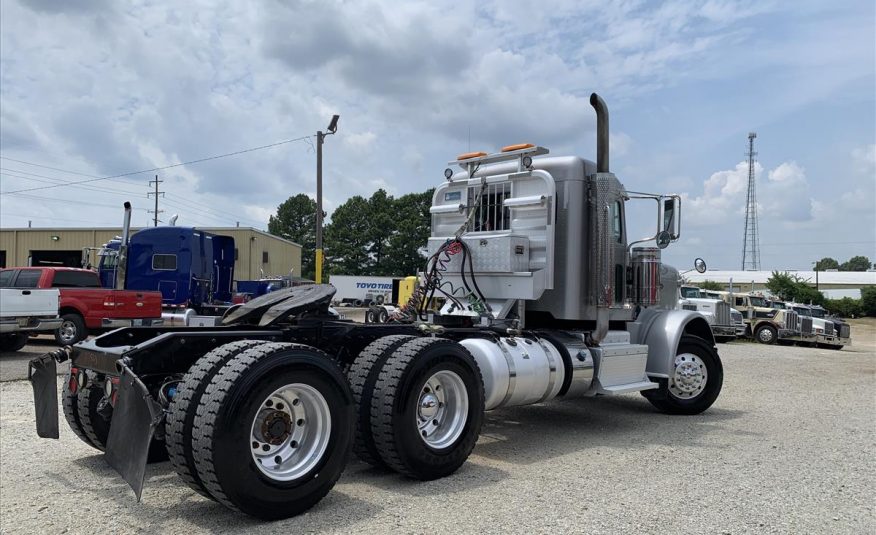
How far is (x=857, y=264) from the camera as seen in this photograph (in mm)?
166000

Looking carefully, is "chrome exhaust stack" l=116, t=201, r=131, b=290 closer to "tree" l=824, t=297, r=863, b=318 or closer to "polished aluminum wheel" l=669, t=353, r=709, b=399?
"polished aluminum wheel" l=669, t=353, r=709, b=399

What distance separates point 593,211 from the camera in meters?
7.54

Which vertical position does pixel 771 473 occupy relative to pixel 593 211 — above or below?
below

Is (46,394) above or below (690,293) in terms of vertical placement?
below

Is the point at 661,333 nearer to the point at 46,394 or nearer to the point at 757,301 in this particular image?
the point at 46,394

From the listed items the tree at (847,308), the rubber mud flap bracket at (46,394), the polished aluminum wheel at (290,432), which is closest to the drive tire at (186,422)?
the polished aluminum wheel at (290,432)

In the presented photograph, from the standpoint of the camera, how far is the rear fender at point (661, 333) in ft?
26.5

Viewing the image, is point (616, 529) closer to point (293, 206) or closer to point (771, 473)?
point (771, 473)

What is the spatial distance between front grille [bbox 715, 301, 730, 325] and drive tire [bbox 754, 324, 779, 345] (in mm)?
2735

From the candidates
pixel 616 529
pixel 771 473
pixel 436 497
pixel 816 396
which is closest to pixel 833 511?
pixel 771 473

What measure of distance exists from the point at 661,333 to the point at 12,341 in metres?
13.5

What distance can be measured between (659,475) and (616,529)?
1.48m

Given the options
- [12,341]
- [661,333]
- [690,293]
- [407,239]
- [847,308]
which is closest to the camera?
[661,333]

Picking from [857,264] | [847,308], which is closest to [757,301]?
→ [847,308]
